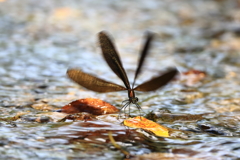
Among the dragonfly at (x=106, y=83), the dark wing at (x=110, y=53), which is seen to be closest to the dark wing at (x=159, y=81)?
the dragonfly at (x=106, y=83)

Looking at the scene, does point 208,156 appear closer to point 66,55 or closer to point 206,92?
point 206,92

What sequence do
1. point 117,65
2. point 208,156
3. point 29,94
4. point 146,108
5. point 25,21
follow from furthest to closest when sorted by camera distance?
point 25,21 → point 29,94 → point 146,108 → point 117,65 → point 208,156

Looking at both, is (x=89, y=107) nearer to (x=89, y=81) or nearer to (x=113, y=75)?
(x=89, y=81)

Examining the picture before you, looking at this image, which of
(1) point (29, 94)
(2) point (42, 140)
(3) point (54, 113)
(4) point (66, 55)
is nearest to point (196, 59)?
(4) point (66, 55)

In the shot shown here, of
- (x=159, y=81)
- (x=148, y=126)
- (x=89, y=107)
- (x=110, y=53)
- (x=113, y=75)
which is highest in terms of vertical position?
(x=113, y=75)

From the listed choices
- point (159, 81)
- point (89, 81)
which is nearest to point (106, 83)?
point (89, 81)

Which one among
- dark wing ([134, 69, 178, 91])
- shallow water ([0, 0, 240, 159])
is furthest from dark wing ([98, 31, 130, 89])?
shallow water ([0, 0, 240, 159])

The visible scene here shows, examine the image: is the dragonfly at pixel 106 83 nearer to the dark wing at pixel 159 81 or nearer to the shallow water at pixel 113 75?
the dark wing at pixel 159 81
